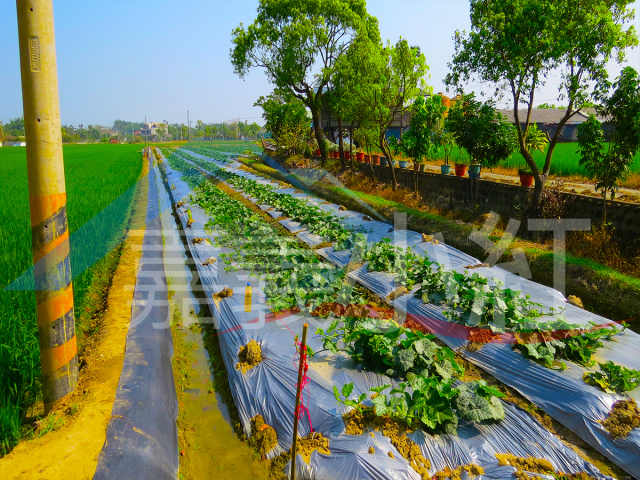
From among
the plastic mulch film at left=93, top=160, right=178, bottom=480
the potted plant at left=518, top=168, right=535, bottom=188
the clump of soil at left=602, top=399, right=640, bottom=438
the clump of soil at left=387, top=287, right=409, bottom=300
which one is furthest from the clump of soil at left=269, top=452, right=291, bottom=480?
the potted plant at left=518, top=168, right=535, bottom=188

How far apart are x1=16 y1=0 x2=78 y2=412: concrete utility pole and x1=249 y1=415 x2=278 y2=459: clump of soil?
1.63 m

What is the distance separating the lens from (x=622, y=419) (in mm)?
3363

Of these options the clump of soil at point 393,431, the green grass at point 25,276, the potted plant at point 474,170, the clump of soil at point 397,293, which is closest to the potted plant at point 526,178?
the potted plant at point 474,170

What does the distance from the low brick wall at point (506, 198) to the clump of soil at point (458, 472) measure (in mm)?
5523

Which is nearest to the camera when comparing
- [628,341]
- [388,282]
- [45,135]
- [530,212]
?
[45,135]

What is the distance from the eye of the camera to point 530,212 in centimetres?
845

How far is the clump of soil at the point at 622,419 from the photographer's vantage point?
10.8 ft

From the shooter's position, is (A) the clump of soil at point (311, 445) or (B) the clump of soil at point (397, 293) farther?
(B) the clump of soil at point (397, 293)

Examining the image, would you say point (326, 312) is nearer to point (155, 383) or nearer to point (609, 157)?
point (155, 383)

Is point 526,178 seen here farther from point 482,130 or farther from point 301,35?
point 301,35

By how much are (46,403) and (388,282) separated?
→ 4350 mm

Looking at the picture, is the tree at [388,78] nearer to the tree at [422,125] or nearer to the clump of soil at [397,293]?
the tree at [422,125]

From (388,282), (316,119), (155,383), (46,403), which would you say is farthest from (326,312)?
(316,119)

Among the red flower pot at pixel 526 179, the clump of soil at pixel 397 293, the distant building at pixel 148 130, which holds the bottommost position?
the clump of soil at pixel 397 293
